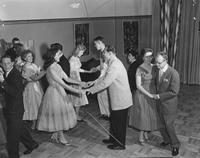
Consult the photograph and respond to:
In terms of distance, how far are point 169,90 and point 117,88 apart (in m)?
0.62

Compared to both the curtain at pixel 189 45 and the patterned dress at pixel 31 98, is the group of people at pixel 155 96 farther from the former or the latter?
the curtain at pixel 189 45

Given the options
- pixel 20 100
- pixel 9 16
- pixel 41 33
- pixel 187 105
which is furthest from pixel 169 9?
pixel 20 100

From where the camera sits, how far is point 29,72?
4.26 m

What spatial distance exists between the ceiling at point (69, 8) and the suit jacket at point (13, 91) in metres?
1.64

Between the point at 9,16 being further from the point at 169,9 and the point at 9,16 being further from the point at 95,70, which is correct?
the point at 169,9

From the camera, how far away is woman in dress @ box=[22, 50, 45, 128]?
426 centimetres

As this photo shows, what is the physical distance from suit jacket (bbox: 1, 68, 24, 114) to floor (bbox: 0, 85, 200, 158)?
0.79 metres

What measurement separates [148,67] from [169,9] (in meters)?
2.92

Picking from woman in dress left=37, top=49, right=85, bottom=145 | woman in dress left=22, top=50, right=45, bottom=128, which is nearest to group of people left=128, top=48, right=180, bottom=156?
woman in dress left=37, top=49, right=85, bottom=145

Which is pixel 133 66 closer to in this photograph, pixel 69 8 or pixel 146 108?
pixel 146 108

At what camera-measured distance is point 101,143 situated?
157 inches

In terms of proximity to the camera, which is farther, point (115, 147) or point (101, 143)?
point (101, 143)

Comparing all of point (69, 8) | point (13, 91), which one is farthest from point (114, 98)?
point (69, 8)

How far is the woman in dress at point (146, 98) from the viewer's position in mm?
3631
